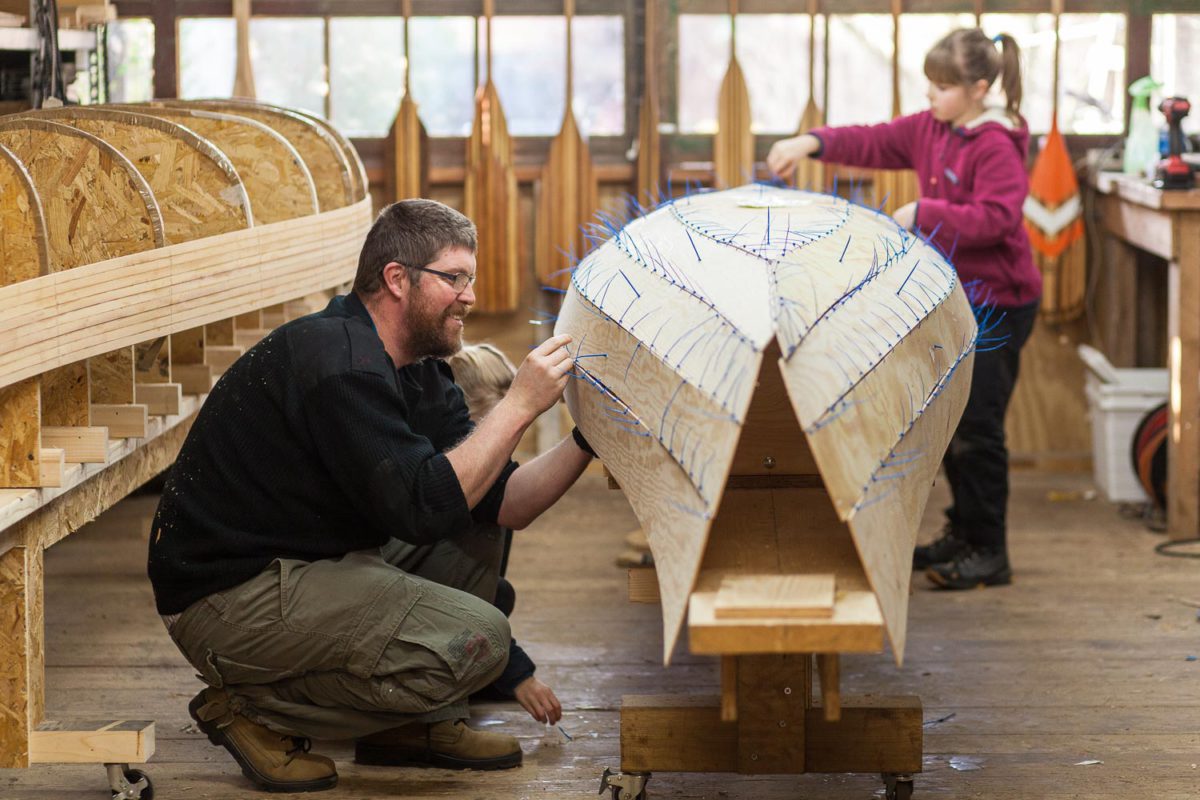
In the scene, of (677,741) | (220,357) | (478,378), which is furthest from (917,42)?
(677,741)

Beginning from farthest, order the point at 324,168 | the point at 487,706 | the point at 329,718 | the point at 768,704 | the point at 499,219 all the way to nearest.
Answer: the point at 499,219, the point at 324,168, the point at 487,706, the point at 329,718, the point at 768,704

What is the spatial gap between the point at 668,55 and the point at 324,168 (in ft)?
6.03

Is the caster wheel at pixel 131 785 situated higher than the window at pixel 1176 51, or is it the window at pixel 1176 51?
the window at pixel 1176 51

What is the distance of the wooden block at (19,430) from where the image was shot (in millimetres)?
2637

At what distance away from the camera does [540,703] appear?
3068 millimetres

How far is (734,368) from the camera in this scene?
230 centimetres

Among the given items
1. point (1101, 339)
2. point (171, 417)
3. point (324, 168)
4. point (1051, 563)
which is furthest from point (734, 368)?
point (1101, 339)

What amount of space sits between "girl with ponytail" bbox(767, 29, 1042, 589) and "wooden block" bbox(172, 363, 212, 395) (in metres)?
1.66

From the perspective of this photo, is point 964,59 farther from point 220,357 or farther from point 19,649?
point 19,649

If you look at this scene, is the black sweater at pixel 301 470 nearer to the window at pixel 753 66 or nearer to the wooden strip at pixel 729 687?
the wooden strip at pixel 729 687

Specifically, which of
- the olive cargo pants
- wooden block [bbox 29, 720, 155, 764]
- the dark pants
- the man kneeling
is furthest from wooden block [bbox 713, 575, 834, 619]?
the dark pants

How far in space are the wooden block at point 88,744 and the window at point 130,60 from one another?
3.40 metres

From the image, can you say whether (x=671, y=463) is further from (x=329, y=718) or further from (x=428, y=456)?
(x=329, y=718)

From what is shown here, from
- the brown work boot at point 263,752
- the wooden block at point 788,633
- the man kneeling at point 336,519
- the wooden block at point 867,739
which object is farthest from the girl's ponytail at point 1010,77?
the brown work boot at point 263,752
